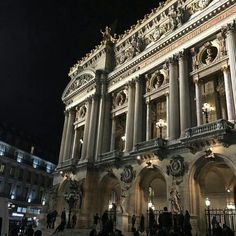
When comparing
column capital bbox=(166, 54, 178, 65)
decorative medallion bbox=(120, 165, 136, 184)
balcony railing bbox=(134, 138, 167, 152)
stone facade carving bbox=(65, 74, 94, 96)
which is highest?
stone facade carving bbox=(65, 74, 94, 96)

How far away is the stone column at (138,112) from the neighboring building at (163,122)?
11cm

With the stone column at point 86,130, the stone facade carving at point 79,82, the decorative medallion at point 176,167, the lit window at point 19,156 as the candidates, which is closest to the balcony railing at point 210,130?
the decorative medallion at point 176,167

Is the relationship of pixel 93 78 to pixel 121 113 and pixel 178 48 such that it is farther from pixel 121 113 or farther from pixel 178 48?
pixel 178 48

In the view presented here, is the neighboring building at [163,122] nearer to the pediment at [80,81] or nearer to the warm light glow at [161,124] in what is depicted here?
the warm light glow at [161,124]

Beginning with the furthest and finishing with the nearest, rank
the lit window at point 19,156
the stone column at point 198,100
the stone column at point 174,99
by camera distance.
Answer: the lit window at point 19,156 < the stone column at point 174,99 < the stone column at point 198,100

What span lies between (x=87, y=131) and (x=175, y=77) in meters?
13.0

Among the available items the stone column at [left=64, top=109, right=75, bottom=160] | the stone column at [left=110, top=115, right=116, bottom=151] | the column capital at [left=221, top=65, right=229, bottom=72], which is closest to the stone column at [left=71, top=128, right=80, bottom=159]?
the stone column at [left=64, top=109, right=75, bottom=160]

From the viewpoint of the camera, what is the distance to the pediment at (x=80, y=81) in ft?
125

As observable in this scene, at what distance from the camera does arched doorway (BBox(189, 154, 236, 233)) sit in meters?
20.4

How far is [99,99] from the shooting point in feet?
116

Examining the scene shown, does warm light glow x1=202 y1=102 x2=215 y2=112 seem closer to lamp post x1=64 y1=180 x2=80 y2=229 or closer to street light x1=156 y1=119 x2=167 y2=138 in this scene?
street light x1=156 y1=119 x2=167 y2=138

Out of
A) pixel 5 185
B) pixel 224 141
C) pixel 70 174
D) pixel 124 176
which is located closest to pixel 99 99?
pixel 70 174

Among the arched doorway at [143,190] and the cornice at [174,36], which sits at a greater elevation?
the cornice at [174,36]

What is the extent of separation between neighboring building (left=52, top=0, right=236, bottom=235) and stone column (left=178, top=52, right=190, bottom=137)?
0.29 ft
